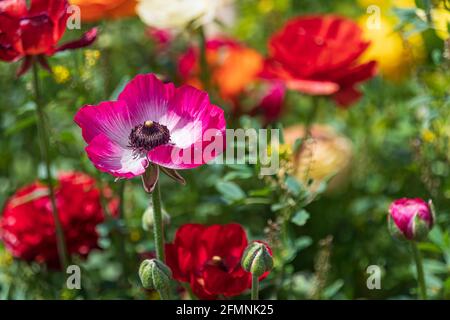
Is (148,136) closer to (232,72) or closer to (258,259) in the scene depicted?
(258,259)

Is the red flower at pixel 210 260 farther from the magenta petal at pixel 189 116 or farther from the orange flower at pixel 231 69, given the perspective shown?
the orange flower at pixel 231 69

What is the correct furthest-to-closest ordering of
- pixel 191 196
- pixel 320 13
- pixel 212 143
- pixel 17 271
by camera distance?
pixel 320 13
pixel 191 196
pixel 17 271
pixel 212 143

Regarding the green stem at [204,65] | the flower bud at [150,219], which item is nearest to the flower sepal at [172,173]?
the flower bud at [150,219]

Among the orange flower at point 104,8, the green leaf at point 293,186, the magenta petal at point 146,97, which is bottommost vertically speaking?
the green leaf at point 293,186

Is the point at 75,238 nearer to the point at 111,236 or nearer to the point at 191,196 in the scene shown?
the point at 111,236

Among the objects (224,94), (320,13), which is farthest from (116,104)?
(320,13)

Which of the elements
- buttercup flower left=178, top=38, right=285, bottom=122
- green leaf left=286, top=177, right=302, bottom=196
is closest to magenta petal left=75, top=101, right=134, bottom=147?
green leaf left=286, top=177, right=302, bottom=196

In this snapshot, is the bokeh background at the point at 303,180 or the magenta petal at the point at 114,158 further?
the bokeh background at the point at 303,180
